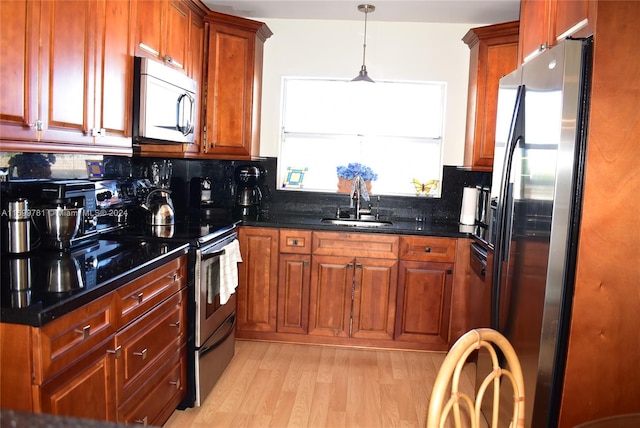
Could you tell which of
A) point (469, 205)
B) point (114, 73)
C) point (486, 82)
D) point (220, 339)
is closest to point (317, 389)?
point (220, 339)

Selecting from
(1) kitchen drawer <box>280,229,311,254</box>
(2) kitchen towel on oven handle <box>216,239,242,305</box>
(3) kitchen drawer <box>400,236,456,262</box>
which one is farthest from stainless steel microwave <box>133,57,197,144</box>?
(3) kitchen drawer <box>400,236,456,262</box>

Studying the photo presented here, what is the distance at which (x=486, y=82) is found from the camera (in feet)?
12.1

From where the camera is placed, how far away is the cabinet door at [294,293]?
3.72 m

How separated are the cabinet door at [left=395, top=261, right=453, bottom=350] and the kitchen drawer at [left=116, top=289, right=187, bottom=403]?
1.60 m

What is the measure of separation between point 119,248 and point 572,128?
1905mm

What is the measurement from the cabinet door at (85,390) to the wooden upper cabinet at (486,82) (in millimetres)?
2732

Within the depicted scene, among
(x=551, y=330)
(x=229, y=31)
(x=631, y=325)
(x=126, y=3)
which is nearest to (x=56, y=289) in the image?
(x=126, y=3)

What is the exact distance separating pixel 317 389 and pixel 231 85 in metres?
2.11

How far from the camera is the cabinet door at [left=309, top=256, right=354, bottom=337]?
370cm

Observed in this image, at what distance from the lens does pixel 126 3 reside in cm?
245

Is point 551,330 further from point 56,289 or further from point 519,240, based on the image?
point 56,289

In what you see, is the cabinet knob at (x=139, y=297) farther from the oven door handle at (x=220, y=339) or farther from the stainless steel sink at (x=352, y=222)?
the stainless steel sink at (x=352, y=222)

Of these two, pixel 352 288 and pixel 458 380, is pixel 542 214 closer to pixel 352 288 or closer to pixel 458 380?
pixel 458 380

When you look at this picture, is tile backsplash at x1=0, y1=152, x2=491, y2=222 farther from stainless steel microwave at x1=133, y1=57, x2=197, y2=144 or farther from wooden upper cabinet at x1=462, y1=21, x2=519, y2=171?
stainless steel microwave at x1=133, y1=57, x2=197, y2=144
